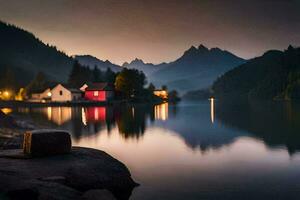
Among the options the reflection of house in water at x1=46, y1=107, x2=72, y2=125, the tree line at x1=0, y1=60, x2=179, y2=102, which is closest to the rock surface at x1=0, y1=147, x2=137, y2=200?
the reflection of house in water at x1=46, y1=107, x2=72, y2=125

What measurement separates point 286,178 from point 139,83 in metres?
130

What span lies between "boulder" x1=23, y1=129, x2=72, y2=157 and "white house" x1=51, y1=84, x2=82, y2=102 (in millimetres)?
116006

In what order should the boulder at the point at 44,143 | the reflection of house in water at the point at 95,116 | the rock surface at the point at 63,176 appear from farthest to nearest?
1. the reflection of house in water at the point at 95,116
2. the boulder at the point at 44,143
3. the rock surface at the point at 63,176

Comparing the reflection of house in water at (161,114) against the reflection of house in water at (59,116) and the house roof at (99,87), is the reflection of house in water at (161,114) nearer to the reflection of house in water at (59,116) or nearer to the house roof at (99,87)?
the reflection of house in water at (59,116)

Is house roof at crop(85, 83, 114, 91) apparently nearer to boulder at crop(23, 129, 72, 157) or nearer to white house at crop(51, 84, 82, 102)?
white house at crop(51, 84, 82, 102)

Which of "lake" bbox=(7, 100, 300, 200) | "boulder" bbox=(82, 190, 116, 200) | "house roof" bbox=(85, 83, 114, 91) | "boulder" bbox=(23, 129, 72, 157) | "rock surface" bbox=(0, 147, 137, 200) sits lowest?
"lake" bbox=(7, 100, 300, 200)

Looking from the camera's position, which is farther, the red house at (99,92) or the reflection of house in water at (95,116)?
the red house at (99,92)

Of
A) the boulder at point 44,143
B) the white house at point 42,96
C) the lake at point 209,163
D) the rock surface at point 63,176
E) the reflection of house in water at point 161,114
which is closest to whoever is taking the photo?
the rock surface at point 63,176

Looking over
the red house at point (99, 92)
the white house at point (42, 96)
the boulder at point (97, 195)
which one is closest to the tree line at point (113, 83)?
the white house at point (42, 96)

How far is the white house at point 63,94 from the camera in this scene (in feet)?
436

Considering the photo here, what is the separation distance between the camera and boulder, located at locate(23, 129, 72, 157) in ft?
61.9

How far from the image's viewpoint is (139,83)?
493 ft

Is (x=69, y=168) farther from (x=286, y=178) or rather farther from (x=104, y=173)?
(x=286, y=178)

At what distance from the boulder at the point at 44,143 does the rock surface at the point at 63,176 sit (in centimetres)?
50
